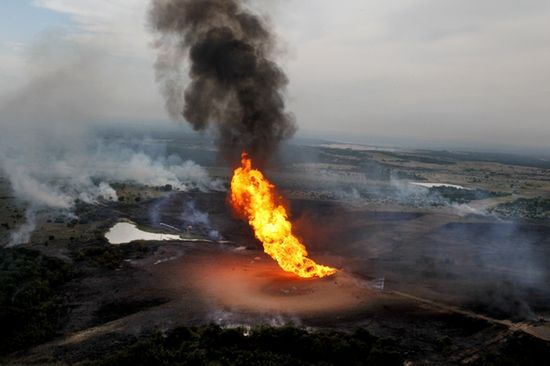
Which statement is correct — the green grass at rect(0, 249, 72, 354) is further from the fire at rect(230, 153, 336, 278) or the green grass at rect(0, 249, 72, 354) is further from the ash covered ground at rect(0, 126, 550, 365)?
the fire at rect(230, 153, 336, 278)

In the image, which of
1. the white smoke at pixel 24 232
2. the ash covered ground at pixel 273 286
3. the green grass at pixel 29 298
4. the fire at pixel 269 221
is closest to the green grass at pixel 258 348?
the ash covered ground at pixel 273 286

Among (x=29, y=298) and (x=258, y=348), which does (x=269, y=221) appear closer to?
(x=258, y=348)

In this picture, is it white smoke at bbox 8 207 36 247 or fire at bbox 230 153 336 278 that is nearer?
fire at bbox 230 153 336 278

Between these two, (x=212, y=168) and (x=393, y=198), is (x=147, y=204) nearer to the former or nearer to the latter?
(x=393, y=198)

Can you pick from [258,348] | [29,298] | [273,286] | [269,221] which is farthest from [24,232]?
[258,348]

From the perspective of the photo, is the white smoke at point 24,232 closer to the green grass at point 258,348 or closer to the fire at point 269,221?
the fire at point 269,221

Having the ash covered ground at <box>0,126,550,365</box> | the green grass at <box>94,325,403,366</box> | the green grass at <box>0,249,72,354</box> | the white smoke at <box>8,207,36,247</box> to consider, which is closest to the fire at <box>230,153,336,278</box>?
the ash covered ground at <box>0,126,550,365</box>
